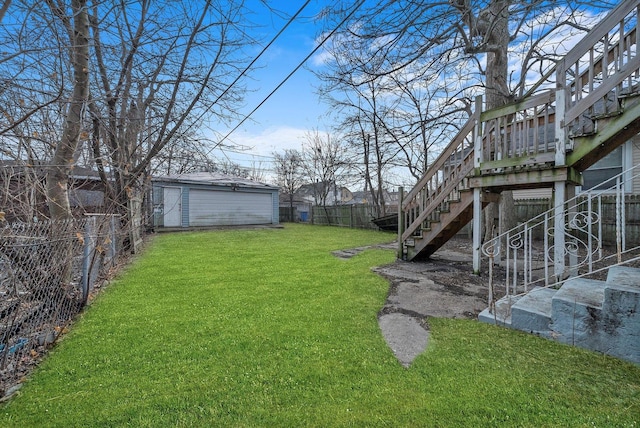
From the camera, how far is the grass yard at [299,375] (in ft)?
5.72

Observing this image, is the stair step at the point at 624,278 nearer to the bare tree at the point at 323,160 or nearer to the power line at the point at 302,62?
the power line at the point at 302,62

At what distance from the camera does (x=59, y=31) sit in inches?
123

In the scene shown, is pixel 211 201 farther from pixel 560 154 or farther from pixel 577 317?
pixel 577 317

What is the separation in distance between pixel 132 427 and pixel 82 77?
3472 mm

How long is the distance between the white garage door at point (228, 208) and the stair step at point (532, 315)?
44.8 feet

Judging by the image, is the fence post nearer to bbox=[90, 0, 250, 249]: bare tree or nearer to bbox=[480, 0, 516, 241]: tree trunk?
bbox=[90, 0, 250, 249]: bare tree

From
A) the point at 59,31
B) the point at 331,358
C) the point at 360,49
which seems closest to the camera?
the point at 331,358

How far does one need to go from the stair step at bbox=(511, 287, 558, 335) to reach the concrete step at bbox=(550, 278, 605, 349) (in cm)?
7

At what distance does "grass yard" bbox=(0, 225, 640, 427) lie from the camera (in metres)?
1.74

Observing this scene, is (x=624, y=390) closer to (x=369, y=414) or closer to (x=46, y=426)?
(x=369, y=414)

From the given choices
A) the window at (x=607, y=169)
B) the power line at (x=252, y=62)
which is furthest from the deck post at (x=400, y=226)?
the window at (x=607, y=169)

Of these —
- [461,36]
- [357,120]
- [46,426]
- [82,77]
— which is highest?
[357,120]

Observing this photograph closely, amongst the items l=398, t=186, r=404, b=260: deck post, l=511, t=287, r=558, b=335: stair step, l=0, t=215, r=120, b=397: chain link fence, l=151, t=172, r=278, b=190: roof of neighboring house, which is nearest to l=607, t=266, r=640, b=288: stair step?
l=511, t=287, r=558, b=335: stair step

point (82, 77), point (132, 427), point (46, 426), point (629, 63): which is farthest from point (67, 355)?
point (629, 63)
